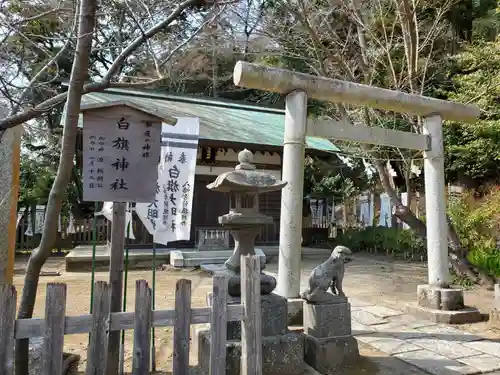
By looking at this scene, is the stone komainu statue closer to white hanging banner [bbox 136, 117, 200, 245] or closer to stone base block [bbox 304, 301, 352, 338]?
stone base block [bbox 304, 301, 352, 338]

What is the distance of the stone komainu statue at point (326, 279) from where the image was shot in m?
4.08

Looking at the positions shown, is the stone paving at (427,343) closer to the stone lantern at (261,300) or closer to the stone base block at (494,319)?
the stone base block at (494,319)

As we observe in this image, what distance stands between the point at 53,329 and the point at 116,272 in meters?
0.83

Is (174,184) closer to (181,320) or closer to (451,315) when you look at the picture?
(181,320)

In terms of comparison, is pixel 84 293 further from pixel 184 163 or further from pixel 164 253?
pixel 184 163

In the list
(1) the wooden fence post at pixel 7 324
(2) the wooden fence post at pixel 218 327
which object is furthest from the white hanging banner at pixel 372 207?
(1) the wooden fence post at pixel 7 324

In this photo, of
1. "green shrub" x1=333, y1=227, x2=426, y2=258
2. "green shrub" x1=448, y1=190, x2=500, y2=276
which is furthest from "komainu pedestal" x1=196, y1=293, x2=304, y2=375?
"green shrub" x1=333, y1=227, x2=426, y2=258

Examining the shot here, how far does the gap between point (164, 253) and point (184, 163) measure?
7.16 m

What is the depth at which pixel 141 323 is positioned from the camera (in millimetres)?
2660

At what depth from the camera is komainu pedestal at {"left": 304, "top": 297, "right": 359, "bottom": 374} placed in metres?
3.97

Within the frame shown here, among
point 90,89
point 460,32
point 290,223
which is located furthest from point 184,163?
point 460,32

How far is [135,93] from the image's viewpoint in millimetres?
14648

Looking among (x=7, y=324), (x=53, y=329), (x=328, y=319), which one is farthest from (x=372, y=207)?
(x=7, y=324)

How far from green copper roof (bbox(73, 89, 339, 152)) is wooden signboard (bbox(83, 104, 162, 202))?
754 cm
